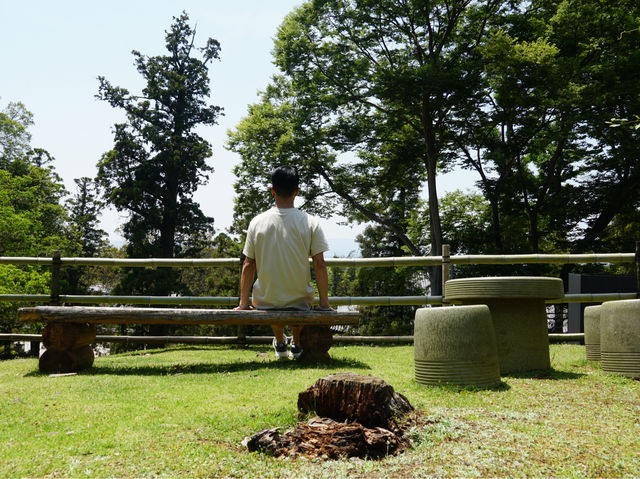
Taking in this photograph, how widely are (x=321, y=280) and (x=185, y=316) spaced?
4.34ft

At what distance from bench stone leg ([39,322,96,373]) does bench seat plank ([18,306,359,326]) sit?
15cm

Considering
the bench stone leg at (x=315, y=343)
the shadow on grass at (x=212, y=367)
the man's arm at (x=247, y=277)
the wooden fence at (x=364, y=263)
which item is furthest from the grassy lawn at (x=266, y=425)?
the wooden fence at (x=364, y=263)

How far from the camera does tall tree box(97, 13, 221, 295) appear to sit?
22547mm

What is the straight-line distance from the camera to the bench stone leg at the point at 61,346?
460 centimetres

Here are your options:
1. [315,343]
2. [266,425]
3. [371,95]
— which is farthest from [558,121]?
[266,425]

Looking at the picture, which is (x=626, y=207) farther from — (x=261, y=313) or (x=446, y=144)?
(x=261, y=313)

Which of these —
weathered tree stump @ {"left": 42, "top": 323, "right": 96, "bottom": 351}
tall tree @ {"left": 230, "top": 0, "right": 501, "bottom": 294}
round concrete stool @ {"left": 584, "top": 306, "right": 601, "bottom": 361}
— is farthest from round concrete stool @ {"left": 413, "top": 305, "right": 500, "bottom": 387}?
tall tree @ {"left": 230, "top": 0, "right": 501, "bottom": 294}

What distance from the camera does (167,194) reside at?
76.4 ft

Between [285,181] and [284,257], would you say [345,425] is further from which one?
[285,181]

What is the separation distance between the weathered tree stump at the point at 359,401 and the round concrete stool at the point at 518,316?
170 centimetres

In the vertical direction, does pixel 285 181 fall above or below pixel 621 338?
above

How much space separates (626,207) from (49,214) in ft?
96.1

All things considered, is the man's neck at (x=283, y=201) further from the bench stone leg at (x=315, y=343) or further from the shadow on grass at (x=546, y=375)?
the shadow on grass at (x=546, y=375)

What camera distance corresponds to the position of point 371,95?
18.8 metres
